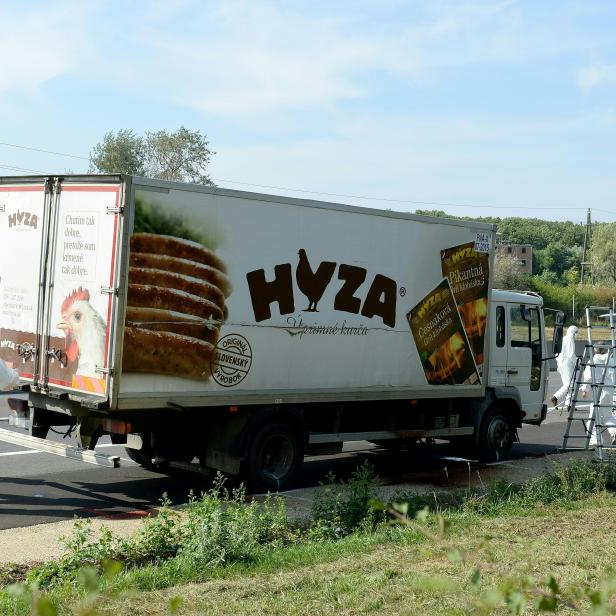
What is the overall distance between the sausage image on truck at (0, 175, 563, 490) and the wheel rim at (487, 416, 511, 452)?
32.5 inches

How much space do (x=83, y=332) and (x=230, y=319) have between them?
156cm

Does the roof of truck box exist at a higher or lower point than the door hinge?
higher

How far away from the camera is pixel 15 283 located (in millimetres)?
10648

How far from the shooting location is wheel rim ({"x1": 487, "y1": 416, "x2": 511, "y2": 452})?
13.6 m

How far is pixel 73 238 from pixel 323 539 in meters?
4.16

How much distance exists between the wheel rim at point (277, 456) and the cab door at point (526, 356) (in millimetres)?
4381

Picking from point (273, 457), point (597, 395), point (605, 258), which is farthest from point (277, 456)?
point (605, 258)

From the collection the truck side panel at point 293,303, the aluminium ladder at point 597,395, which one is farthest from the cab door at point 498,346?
the aluminium ladder at point 597,395

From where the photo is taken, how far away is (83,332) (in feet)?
31.7

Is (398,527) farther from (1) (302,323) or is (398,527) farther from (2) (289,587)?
(1) (302,323)

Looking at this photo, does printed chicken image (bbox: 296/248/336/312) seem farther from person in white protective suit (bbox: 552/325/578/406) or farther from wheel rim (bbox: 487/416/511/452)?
person in white protective suit (bbox: 552/325/578/406)

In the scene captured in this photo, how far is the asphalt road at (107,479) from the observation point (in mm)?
9523

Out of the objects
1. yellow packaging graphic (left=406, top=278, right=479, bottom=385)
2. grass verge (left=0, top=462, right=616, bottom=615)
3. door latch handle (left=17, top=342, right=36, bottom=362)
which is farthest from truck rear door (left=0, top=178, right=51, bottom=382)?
yellow packaging graphic (left=406, top=278, right=479, bottom=385)

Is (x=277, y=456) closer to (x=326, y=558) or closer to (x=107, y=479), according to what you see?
(x=107, y=479)
